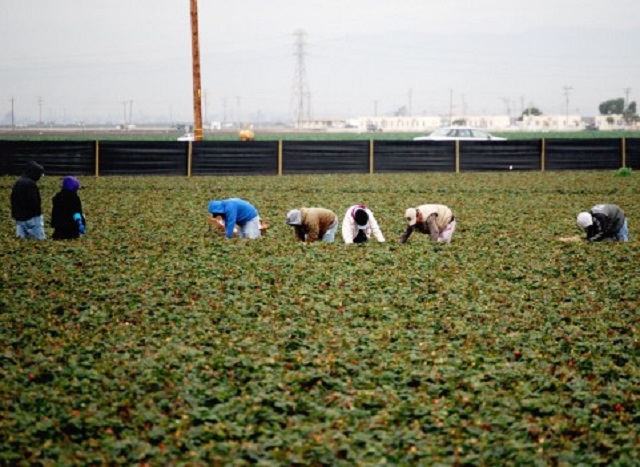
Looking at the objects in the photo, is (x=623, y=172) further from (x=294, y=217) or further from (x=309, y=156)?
(x=294, y=217)

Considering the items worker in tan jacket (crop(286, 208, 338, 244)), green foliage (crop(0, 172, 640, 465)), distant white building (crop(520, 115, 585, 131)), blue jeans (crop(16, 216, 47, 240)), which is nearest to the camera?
green foliage (crop(0, 172, 640, 465))

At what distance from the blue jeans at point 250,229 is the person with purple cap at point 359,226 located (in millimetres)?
1598

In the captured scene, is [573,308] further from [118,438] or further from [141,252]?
[141,252]

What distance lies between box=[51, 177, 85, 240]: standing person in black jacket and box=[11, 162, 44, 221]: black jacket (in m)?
0.29

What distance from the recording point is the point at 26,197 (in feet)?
46.8

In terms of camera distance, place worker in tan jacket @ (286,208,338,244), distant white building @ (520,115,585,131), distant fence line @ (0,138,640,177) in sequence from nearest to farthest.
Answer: worker in tan jacket @ (286,208,338,244) → distant fence line @ (0,138,640,177) → distant white building @ (520,115,585,131)

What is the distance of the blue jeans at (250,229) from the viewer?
14.6 meters

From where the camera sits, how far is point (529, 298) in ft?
33.0

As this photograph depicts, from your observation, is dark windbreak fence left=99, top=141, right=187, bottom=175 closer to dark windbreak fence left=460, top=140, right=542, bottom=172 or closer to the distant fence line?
the distant fence line

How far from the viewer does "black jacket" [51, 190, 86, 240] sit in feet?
46.9

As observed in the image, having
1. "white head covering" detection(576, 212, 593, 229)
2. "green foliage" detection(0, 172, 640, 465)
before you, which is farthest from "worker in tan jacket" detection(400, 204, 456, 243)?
"white head covering" detection(576, 212, 593, 229)

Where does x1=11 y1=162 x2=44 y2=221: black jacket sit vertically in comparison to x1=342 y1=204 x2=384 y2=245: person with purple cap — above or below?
above

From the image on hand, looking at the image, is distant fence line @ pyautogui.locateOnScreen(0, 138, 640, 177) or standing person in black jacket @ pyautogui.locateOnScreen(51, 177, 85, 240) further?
distant fence line @ pyautogui.locateOnScreen(0, 138, 640, 177)

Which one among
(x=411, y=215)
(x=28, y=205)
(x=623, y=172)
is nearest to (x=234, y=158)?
(x=623, y=172)
